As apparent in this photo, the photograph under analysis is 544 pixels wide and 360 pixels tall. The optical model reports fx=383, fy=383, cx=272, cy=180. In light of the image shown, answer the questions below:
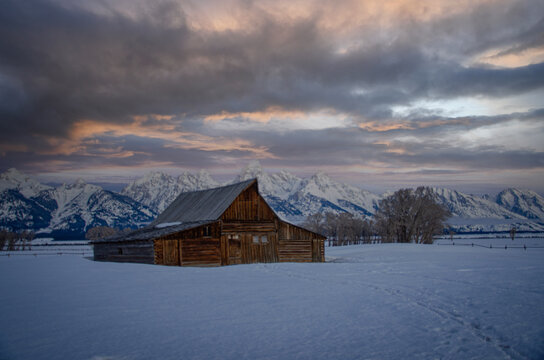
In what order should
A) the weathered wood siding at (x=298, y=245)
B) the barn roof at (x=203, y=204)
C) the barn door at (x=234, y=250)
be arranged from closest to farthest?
the barn door at (x=234, y=250)
the barn roof at (x=203, y=204)
the weathered wood siding at (x=298, y=245)

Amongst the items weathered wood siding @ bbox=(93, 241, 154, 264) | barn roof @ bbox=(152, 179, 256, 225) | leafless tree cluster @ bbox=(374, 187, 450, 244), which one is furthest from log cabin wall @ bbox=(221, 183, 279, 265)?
leafless tree cluster @ bbox=(374, 187, 450, 244)

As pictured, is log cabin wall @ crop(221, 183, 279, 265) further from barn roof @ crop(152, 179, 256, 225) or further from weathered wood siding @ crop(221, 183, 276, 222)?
barn roof @ crop(152, 179, 256, 225)

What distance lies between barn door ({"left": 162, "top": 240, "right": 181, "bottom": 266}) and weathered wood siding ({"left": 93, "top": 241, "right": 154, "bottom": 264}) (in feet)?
3.39

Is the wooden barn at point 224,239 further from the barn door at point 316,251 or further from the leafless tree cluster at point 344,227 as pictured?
the leafless tree cluster at point 344,227

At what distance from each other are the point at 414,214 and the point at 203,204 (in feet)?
121

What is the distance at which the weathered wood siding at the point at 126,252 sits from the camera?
99.4 ft

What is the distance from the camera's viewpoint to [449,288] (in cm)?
1462

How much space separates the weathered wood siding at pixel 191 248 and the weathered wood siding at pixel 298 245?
6423 millimetres

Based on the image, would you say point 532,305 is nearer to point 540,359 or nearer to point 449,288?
point 449,288

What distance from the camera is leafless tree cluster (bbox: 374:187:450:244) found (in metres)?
59.2

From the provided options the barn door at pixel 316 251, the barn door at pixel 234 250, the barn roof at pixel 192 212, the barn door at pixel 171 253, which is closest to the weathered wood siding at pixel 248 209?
the barn roof at pixel 192 212

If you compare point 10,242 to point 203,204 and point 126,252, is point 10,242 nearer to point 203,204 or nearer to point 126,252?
point 126,252

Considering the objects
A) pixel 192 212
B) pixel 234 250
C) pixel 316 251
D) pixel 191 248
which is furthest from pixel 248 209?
pixel 316 251

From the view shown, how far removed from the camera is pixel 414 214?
60656mm
